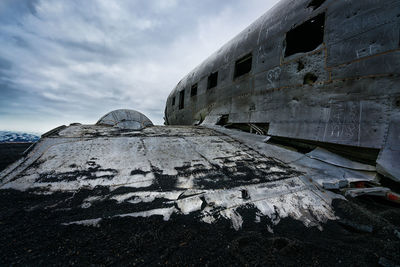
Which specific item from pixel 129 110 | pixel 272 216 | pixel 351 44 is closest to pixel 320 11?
pixel 351 44

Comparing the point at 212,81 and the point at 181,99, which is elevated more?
the point at 212,81

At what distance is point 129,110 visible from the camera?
11148 millimetres

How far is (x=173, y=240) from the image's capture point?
5.60ft

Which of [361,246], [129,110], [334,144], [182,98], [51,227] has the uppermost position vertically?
[182,98]

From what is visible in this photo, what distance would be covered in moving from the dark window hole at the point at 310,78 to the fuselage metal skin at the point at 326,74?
2 cm

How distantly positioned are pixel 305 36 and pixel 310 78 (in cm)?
179

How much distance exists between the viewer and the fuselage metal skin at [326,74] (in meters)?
3.17

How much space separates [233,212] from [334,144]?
125 inches

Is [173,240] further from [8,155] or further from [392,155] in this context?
[8,155]

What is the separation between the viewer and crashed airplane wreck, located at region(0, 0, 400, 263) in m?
2.28

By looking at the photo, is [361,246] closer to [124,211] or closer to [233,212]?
[233,212]

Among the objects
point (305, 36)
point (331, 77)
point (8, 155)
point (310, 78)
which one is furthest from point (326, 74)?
point (8, 155)

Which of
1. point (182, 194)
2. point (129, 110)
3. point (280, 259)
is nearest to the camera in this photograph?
point (280, 259)

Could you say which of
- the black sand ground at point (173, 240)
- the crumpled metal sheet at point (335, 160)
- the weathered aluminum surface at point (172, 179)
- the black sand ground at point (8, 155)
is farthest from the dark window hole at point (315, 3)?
the black sand ground at point (8, 155)
